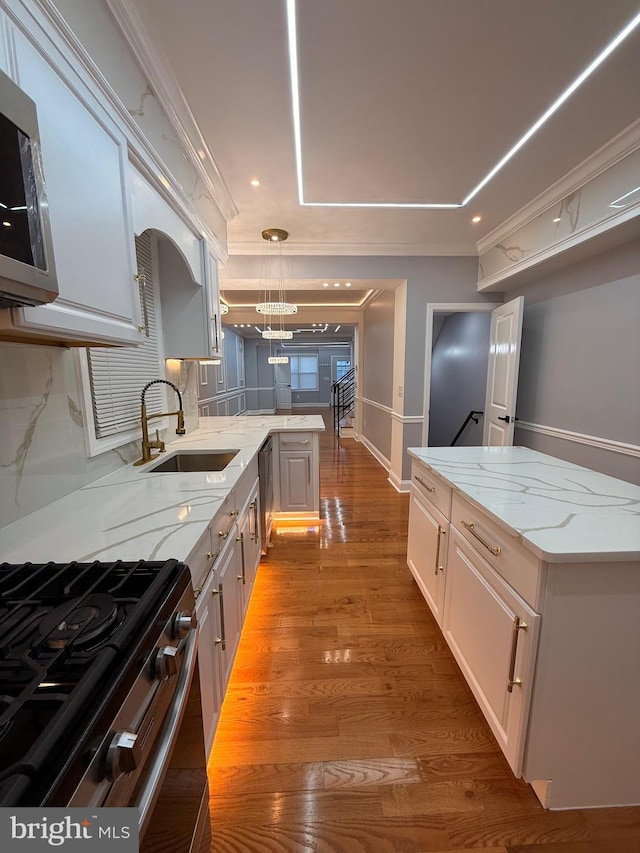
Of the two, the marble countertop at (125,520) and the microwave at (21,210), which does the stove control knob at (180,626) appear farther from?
the microwave at (21,210)

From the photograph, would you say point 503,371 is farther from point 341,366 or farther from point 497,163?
point 341,366

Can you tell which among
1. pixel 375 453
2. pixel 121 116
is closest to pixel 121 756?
pixel 121 116

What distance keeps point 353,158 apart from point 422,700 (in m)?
3.11

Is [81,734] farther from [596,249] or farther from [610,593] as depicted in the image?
[596,249]

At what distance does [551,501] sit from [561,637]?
1.60ft

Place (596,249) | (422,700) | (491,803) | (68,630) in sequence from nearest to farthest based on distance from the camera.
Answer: (68,630) → (491,803) → (422,700) → (596,249)

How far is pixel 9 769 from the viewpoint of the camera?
1.37 feet

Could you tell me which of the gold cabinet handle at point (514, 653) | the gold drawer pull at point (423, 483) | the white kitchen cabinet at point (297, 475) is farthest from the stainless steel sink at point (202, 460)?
the gold cabinet handle at point (514, 653)

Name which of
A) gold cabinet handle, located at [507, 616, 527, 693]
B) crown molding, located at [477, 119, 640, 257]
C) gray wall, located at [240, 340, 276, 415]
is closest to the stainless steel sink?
gold cabinet handle, located at [507, 616, 527, 693]

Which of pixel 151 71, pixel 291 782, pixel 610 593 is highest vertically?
pixel 151 71

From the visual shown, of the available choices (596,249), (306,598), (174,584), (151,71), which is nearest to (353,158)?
(151,71)

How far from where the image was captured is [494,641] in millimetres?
1252

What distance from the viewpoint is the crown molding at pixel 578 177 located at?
6.80 ft

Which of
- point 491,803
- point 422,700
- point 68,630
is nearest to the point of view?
point 68,630
